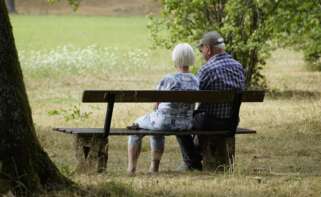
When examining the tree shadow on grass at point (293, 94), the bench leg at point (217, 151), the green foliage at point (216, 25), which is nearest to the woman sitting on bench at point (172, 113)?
the bench leg at point (217, 151)

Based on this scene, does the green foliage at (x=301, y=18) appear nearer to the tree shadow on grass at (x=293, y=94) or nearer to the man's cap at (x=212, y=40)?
the tree shadow on grass at (x=293, y=94)

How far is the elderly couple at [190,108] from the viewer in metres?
10.6

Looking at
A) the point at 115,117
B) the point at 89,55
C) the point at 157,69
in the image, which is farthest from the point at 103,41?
the point at 115,117

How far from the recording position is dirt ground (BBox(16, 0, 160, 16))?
86175 millimetres

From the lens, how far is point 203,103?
35.6ft

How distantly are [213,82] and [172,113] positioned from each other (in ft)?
2.04

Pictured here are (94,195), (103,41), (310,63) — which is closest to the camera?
(94,195)

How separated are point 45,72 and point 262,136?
16.4 metres

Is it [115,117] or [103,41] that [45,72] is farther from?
[103,41]

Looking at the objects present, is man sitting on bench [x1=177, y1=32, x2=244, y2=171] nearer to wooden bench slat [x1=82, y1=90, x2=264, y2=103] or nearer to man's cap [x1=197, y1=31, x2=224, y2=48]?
man's cap [x1=197, y1=31, x2=224, y2=48]

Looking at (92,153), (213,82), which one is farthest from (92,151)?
(213,82)

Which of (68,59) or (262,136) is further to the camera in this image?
(68,59)

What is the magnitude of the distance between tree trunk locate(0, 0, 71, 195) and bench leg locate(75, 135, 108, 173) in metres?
2.00

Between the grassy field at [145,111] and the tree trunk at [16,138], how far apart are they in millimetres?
232
